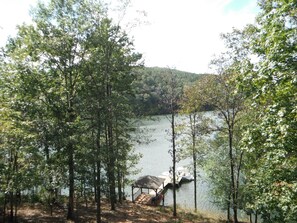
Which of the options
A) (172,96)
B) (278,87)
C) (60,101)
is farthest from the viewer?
(172,96)

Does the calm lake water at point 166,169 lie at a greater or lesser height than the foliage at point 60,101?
lesser

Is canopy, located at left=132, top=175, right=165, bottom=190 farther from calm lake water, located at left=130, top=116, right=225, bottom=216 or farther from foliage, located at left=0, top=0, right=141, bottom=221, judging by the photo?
foliage, located at left=0, top=0, right=141, bottom=221

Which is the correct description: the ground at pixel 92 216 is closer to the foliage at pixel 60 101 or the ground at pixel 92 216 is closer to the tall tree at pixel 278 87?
the foliage at pixel 60 101

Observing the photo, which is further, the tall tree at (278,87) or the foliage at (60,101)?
the foliage at (60,101)

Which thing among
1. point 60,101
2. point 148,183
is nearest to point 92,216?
point 60,101

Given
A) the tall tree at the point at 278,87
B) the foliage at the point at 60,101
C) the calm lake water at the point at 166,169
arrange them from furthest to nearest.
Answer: the calm lake water at the point at 166,169 < the foliage at the point at 60,101 < the tall tree at the point at 278,87

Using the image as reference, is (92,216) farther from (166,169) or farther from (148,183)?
(166,169)

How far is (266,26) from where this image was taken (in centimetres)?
685

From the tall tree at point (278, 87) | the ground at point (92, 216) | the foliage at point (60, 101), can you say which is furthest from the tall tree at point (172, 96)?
the tall tree at point (278, 87)

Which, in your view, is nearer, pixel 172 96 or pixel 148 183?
pixel 172 96

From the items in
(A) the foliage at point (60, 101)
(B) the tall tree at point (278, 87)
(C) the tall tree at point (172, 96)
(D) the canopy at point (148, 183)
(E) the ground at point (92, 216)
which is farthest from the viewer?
(D) the canopy at point (148, 183)

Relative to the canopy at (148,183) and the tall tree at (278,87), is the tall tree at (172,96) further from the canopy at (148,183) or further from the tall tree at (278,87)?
the tall tree at (278,87)

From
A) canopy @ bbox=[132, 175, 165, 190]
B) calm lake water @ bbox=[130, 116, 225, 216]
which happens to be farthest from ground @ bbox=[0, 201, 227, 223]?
canopy @ bbox=[132, 175, 165, 190]

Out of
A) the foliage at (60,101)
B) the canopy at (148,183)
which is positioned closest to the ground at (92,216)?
the foliage at (60,101)
